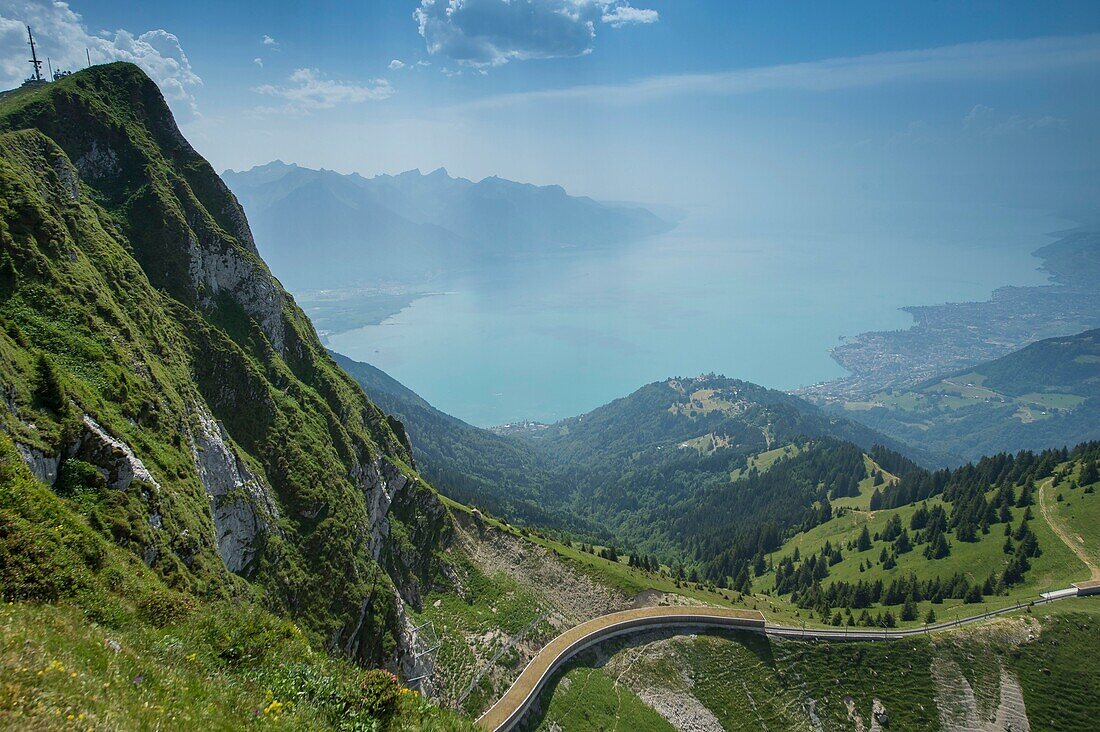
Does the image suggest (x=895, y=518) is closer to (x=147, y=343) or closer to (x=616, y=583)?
(x=616, y=583)

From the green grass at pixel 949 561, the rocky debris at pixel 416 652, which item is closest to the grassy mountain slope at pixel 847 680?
the green grass at pixel 949 561

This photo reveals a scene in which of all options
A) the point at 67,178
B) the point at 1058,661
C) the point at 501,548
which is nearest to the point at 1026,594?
the point at 1058,661

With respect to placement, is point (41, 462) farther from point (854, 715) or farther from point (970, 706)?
point (970, 706)

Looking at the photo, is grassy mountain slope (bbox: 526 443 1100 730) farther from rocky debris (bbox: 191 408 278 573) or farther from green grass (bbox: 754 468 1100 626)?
rocky debris (bbox: 191 408 278 573)

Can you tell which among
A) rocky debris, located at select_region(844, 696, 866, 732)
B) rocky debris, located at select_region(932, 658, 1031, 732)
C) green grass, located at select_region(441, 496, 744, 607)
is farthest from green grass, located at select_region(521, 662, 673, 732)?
rocky debris, located at select_region(932, 658, 1031, 732)

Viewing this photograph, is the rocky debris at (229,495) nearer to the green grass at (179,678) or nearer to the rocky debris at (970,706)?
the green grass at (179,678)

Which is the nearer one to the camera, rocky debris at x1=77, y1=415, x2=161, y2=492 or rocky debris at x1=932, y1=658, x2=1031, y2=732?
rocky debris at x1=77, y1=415, x2=161, y2=492

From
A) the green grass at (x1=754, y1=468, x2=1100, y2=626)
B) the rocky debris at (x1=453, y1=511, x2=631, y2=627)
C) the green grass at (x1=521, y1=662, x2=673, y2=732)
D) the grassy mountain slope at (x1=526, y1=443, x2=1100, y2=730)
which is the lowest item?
the green grass at (x1=754, y1=468, x2=1100, y2=626)
